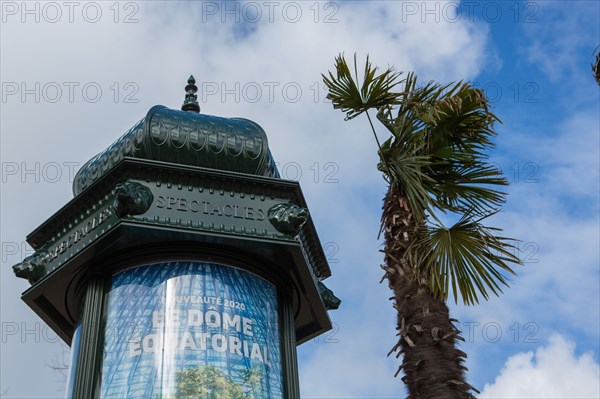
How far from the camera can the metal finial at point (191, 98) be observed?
12.0 meters

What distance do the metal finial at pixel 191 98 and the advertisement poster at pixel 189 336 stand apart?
2.71m

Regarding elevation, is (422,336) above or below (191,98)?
below

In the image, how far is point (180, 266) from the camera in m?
10.0

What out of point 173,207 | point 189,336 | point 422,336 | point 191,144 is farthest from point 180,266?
point 422,336

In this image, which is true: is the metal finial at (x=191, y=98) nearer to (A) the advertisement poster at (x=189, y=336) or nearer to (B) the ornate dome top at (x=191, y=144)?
(B) the ornate dome top at (x=191, y=144)

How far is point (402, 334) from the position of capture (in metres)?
9.29

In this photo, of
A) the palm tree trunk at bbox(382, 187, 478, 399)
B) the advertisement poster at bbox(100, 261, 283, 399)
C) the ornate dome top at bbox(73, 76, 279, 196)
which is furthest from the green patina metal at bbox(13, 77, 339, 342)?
the palm tree trunk at bbox(382, 187, 478, 399)

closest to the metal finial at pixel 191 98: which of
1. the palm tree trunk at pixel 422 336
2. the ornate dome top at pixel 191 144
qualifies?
the ornate dome top at pixel 191 144

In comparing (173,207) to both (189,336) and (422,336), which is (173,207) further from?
(422,336)

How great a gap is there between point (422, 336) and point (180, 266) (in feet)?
9.10

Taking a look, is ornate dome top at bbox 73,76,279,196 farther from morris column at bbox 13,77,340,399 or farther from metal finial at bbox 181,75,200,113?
metal finial at bbox 181,75,200,113

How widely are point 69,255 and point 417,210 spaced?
4.03 m

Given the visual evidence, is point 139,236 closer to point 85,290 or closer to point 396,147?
point 85,290

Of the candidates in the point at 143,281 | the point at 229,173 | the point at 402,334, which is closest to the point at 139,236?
the point at 143,281
